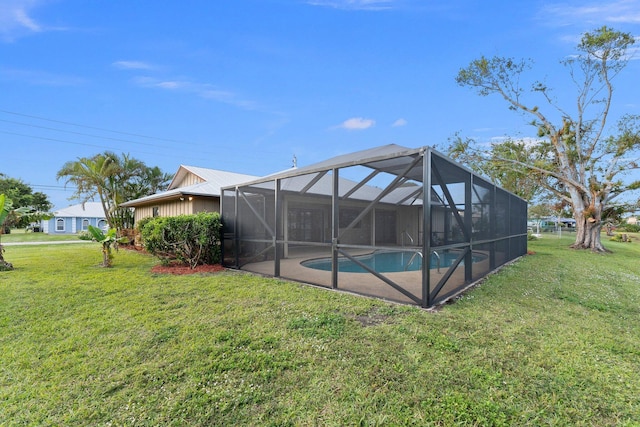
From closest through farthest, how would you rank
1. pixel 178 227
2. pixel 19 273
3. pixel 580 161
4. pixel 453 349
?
pixel 453 349 < pixel 19 273 < pixel 178 227 < pixel 580 161

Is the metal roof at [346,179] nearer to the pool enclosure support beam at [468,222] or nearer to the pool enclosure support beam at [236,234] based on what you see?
the pool enclosure support beam at [236,234]

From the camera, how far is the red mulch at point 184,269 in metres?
7.48

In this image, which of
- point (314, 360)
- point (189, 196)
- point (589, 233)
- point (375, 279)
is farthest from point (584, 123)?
point (314, 360)

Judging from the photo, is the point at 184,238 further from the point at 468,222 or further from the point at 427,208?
→ the point at 468,222

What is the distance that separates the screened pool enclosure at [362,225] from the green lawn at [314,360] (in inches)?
36.9

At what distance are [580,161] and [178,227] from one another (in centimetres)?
2088

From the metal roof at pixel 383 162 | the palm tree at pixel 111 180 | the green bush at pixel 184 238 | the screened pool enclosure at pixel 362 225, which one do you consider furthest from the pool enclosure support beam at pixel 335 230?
the palm tree at pixel 111 180

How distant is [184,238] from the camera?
7914mm

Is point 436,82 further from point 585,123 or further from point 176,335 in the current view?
point 176,335

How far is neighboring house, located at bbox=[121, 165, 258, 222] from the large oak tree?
15.6 metres

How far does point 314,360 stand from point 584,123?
71.6 feet

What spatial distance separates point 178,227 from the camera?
26.1 ft

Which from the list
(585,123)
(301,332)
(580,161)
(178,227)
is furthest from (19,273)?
(585,123)

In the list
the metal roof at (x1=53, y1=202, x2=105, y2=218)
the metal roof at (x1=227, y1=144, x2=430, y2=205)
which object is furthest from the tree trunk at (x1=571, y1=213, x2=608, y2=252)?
the metal roof at (x1=53, y1=202, x2=105, y2=218)
